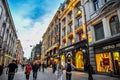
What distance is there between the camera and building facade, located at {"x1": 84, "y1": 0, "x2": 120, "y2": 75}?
1299cm

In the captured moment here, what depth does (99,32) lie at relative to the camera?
1656 centimetres

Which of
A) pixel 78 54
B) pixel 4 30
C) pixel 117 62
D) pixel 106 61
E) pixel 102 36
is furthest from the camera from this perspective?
pixel 4 30

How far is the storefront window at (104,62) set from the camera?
1398 cm

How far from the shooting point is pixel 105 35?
14727mm

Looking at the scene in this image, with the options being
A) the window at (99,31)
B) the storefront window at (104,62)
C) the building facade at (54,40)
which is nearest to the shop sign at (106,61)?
the storefront window at (104,62)

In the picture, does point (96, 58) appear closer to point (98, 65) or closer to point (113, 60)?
point (98, 65)

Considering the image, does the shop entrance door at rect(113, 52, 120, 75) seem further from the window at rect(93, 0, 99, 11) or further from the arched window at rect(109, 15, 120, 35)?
the window at rect(93, 0, 99, 11)

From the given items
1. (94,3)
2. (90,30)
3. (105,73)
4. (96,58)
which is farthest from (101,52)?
(94,3)

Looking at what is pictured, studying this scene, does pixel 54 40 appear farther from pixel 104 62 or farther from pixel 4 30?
pixel 104 62

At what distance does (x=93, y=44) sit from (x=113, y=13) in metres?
5.04

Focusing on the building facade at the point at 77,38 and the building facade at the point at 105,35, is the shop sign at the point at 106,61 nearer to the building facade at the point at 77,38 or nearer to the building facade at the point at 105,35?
the building facade at the point at 105,35

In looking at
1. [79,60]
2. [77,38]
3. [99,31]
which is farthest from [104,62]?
[77,38]

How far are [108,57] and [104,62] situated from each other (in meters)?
0.99

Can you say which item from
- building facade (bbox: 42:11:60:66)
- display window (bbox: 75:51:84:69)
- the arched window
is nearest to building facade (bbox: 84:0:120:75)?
the arched window
